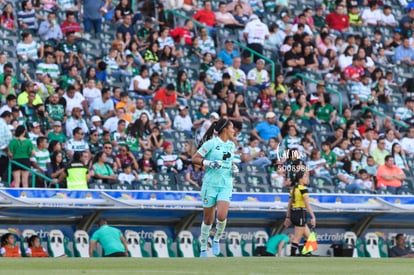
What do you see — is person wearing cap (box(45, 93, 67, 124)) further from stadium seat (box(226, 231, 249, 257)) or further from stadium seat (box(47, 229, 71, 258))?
stadium seat (box(226, 231, 249, 257))

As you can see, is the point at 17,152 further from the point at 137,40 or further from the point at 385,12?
the point at 385,12

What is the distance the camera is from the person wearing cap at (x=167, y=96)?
2922 cm

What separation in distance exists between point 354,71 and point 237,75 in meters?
3.66

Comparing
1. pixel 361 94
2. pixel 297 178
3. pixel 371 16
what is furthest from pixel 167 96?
pixel 371 16

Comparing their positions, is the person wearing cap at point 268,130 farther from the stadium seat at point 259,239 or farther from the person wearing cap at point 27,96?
the person wearing cap at point 27,96

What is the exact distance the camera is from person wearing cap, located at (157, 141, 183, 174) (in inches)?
1083

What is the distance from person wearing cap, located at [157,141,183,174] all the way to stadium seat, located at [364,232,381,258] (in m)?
4.30

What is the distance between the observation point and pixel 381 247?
95.0 ft

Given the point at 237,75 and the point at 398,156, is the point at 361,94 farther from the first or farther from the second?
the point at 237,75

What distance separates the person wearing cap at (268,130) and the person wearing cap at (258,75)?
1906mm

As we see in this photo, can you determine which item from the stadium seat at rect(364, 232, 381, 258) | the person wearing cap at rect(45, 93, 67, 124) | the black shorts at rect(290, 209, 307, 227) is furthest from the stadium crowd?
the stadium seat at rect(364, 232, 381, 258)

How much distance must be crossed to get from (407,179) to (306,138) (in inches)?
105

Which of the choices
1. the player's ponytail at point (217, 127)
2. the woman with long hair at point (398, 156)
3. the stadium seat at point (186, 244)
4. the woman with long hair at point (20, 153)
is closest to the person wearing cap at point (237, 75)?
the woman with long hair at point (398, 156)
